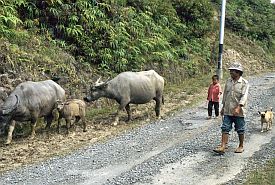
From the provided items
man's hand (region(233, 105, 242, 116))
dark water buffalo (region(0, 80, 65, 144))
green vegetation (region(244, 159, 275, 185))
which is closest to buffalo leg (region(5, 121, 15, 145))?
dark water buffalo (region(0, 80, 65, 144))

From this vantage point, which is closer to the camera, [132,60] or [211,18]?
[132,60]

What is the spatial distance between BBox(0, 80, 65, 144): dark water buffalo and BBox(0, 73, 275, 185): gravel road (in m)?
2.10

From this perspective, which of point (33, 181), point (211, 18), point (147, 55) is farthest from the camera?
point (211, 18)

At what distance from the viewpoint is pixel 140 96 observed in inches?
A: 591

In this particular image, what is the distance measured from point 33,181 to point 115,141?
3377 millimetres

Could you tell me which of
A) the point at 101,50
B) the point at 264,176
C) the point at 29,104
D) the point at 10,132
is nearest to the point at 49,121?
the point at 29,104

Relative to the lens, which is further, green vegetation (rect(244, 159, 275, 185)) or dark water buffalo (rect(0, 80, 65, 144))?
dark water buffalo (rect(0, 80, 65, 144))

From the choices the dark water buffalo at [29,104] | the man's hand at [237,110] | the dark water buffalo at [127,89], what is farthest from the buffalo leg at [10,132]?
the man's hand at [237,110]

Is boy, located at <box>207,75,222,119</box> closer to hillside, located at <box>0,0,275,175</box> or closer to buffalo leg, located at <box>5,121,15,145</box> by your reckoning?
hillside, located at <box>0,0,275,175</box>

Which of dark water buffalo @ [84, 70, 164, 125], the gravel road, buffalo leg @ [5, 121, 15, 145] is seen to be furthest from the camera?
dark water buffalo @ [84, 70, 164, 125]

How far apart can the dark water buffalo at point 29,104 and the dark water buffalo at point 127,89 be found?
1.39 metres

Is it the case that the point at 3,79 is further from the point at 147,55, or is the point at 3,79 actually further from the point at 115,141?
the point at 147,55

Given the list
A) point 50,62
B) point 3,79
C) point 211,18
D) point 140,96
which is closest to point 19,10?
point 50,62

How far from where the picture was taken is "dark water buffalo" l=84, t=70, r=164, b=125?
14633mm
